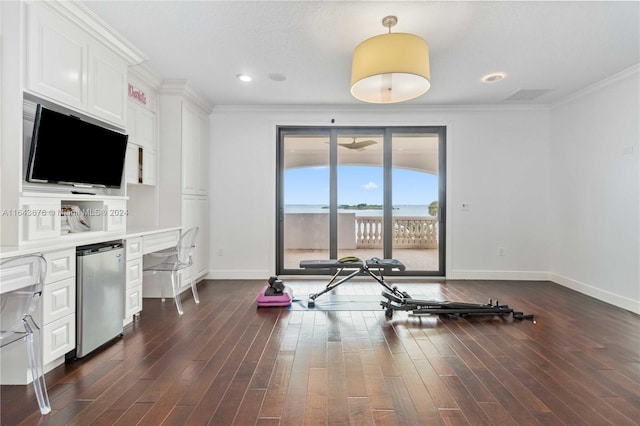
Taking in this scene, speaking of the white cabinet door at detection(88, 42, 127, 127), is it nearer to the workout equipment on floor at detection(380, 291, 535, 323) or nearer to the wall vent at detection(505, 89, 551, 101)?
the workout equipment on floor at detection(380, 291, 535, 323)

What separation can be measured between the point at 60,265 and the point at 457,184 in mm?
4998

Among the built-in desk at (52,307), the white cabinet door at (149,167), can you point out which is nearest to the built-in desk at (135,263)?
the built-in desk at (52,307)

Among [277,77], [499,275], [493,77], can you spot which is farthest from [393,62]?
[499,275]

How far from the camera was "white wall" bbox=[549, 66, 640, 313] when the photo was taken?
12.1 feet

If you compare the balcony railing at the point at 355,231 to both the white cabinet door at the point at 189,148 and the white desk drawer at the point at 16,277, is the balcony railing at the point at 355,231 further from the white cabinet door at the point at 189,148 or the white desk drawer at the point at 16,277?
the white desk drawer at the point at 16,277

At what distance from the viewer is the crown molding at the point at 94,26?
2.39 m

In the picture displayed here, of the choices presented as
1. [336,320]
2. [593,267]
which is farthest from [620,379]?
[593,267]

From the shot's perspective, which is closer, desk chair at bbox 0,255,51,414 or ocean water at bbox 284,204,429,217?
desk chair at bbox 0,255,51,414

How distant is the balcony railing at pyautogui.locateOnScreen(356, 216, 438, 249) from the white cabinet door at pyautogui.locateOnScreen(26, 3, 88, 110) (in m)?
3.96

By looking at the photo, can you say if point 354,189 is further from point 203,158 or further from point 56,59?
point 56,59

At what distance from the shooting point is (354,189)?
5375 mm

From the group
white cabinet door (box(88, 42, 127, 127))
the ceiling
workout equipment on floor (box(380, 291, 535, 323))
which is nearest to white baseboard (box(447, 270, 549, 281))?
workout equipment on floor (box(380, 291, 535, 323))

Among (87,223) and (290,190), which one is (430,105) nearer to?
(290,190)

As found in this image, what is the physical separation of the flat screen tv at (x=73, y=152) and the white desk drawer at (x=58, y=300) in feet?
2.65
